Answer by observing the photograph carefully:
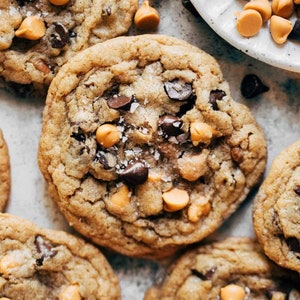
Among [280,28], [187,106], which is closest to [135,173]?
[187,106]

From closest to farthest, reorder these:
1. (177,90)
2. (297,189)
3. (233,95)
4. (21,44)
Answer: (297,189), (177,90), (21,44), (233,95)

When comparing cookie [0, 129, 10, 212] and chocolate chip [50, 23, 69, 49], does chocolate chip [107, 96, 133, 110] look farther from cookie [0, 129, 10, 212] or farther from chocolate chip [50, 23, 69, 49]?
cookie [0, 129, 10, 212]

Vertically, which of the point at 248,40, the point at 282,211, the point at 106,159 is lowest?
the point at 106,159

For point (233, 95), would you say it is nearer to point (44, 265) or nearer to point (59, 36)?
point (59, 36)

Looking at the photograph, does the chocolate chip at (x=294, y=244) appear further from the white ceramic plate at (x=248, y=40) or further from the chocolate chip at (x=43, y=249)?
the chocolate chip at (x=43, y=249)

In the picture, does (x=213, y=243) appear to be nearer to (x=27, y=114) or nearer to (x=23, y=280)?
(x=23, y=280)

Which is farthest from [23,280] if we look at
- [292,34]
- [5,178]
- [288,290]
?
[292,34]

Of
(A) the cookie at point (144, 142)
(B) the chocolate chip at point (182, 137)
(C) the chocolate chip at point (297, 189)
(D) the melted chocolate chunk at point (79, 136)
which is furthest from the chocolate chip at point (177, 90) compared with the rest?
(C) the chocolate chip at point (297, 189)
